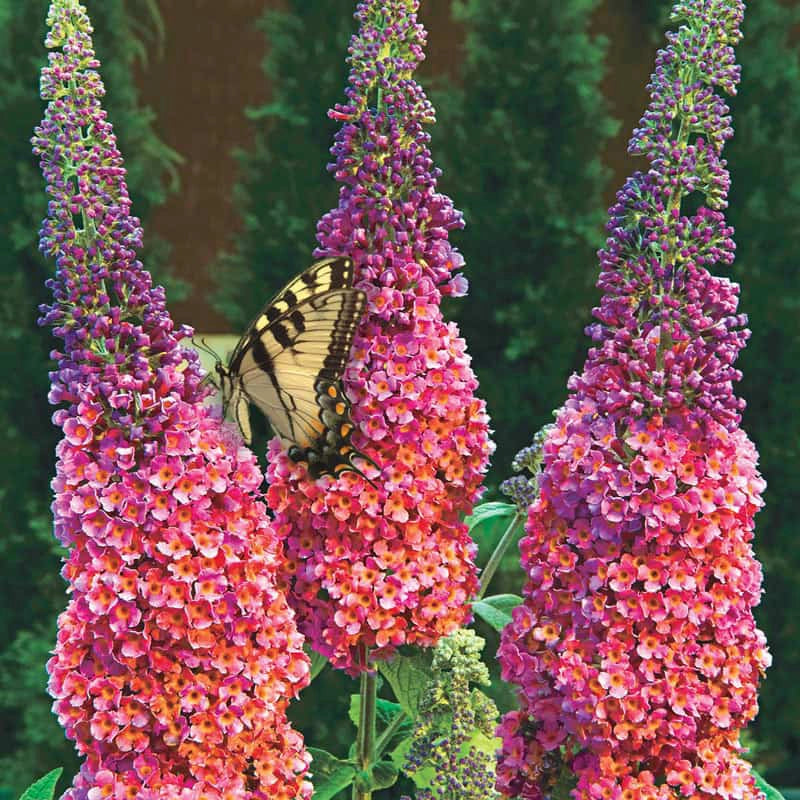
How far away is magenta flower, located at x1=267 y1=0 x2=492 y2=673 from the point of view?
228 cm

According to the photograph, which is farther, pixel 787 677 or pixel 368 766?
pixel 787 677

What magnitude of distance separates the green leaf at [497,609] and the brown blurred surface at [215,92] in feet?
17.2

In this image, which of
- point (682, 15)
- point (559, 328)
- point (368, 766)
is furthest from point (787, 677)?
point (682, 15)

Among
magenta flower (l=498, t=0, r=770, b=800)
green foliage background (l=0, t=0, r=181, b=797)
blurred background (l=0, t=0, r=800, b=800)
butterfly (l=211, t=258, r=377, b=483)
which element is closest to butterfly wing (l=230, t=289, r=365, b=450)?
butterfly (l=211, t=258, r=377, b=483)

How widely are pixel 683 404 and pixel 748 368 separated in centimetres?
487

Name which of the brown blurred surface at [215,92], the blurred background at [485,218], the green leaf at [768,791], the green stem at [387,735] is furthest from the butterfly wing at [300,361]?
the brown blurred surface at [215,92]

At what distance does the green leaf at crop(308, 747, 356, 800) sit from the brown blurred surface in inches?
207

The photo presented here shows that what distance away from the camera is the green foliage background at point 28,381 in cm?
632

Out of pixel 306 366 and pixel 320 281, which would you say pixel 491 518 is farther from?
pixel 320 281

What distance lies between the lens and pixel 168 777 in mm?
2047

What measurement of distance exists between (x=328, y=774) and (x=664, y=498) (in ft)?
3.34

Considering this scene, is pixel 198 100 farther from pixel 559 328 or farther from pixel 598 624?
pixel 598 624

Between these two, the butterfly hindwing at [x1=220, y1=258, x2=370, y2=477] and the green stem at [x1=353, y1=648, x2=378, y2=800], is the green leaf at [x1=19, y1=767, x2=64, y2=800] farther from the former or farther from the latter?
the butterfly hindwing at [x1=220, y1=258, x2=370, y2=477]

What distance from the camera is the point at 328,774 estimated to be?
2.58 m
